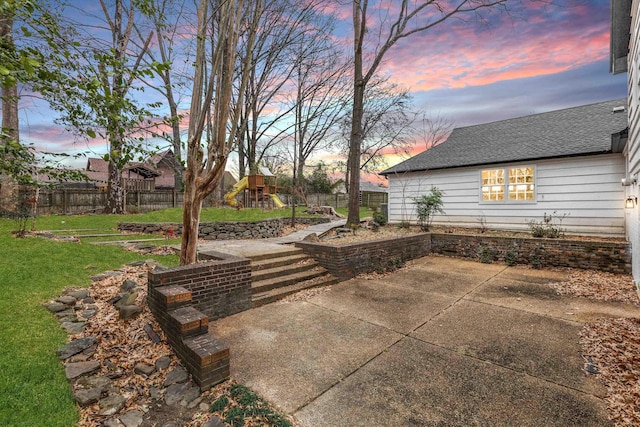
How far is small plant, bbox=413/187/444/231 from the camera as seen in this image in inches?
408

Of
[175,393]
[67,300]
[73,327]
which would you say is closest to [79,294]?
[67,300]

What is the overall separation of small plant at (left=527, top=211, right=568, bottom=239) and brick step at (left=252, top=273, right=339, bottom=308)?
6451 mm

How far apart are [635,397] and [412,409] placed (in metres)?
1.94

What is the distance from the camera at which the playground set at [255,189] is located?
49.0 feet

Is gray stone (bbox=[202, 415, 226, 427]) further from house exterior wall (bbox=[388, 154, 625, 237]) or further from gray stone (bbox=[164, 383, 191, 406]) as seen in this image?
house exterior wall (bbox=[388, 154, 625, 237])

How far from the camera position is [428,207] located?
1053cm

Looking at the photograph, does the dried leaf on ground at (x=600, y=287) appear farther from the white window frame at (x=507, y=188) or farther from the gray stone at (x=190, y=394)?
the gray stone at (x=190, y=394)

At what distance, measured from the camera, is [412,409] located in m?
2.39

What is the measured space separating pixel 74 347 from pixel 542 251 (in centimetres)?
965

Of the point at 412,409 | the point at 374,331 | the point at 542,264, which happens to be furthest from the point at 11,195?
the point at 542,264

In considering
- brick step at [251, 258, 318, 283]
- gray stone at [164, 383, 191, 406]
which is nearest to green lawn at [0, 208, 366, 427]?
gray stone at [164, 383, 191, 406]

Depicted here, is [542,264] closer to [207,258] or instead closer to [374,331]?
[374,331]

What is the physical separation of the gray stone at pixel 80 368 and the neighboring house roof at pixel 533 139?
10675 mm

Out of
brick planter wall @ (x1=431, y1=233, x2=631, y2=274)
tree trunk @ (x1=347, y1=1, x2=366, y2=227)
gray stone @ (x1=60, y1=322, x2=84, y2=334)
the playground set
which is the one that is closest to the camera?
gray stone @ (x1=60, y1=322, x2=84, y2=334)
